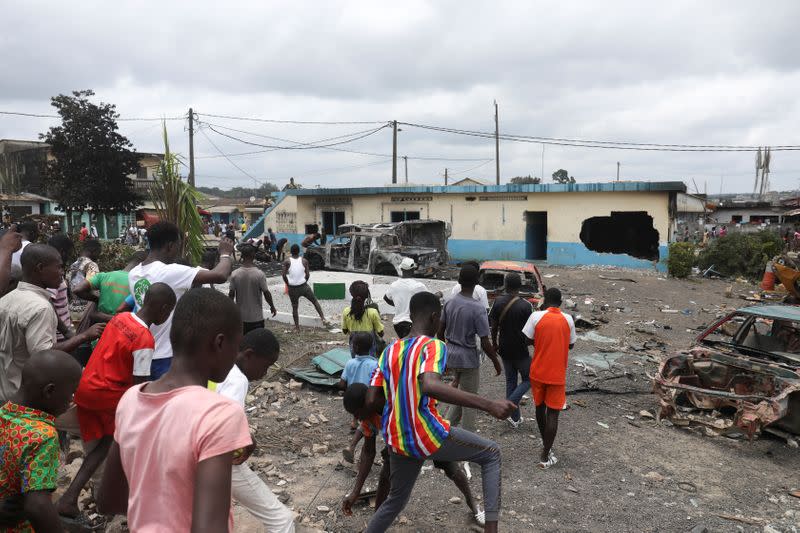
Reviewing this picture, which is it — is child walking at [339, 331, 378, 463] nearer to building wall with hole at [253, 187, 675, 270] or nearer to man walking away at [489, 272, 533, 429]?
man walking away at [489, 272, 533, 429]

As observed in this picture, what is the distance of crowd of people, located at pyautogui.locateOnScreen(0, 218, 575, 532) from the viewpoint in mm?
1424

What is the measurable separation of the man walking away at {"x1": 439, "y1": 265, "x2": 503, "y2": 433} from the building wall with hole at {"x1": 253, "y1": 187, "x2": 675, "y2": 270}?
16119 millimetres

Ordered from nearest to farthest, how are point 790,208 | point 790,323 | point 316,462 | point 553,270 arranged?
point 316,462 → point 790,323 → point 553,270 → point 790,208

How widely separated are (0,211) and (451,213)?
19366 millimetres

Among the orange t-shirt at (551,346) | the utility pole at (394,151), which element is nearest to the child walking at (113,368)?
the orange t-shirt at (551,346)

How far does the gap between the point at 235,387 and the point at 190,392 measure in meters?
1.39

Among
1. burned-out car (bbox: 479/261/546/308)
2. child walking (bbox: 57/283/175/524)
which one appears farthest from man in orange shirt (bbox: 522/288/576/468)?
burned-out car (bbox: 479/261/546/308)

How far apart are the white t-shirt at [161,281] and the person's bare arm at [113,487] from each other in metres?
2.00

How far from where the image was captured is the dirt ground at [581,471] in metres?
3.88

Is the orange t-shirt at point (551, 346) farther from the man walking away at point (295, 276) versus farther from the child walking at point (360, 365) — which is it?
the man walking away at point (295, 276)

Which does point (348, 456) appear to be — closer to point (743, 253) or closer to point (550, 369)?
point (550, 369)

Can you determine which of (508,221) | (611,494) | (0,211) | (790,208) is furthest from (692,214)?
(0,211)

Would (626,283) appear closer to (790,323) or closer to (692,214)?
(790,323)

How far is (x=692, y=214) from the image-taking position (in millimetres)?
32344
